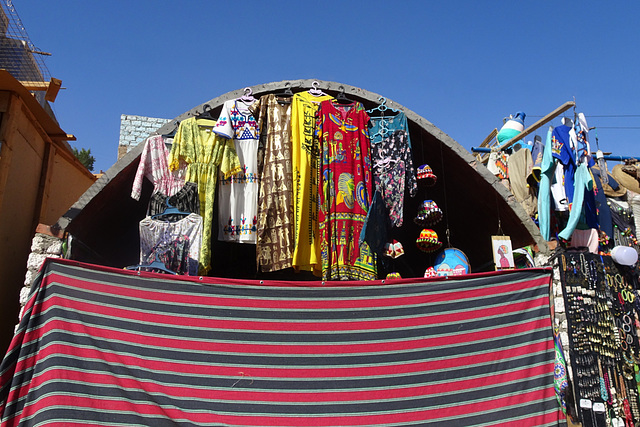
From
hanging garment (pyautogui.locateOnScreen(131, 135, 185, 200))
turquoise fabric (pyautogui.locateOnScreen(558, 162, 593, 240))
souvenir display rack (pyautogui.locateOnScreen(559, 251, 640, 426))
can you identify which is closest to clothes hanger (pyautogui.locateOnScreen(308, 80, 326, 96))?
hanging garment (pyautogui.locateOnScreen(131, 135, 185, 200))

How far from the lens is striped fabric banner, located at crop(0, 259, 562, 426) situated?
362 cm

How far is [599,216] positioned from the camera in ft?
23.1

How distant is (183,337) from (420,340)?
203 centimetres

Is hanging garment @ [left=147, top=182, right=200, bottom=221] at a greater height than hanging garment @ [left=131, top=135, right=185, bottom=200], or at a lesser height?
lesser

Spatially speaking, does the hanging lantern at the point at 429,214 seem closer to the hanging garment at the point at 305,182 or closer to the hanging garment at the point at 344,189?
the hanging garment at the point at 344,189

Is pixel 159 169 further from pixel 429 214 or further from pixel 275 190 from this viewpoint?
pixel 429 214

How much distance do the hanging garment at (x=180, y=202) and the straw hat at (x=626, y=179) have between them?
7137 mm

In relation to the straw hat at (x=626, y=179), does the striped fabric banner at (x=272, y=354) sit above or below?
below

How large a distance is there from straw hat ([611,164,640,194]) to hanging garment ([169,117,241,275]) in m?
6.69

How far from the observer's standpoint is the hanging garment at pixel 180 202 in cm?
492

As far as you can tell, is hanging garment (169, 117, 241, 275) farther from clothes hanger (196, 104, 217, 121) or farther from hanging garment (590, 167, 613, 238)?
hanging garment (590, 167, 613, 238)

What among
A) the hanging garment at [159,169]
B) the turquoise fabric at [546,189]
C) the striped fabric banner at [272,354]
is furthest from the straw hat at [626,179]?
the hanging garment at [159,169]

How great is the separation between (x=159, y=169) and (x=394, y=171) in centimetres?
262

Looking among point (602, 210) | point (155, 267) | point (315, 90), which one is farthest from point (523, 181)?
point (155, 267)
